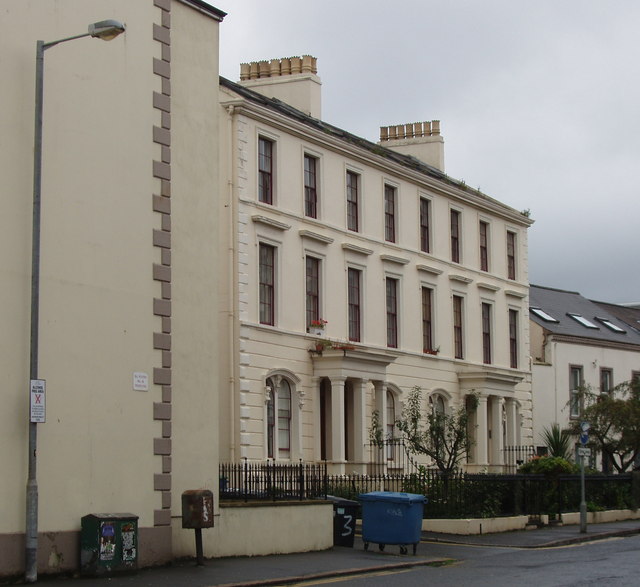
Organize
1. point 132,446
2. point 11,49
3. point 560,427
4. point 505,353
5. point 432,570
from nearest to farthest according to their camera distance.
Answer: point 11,49 → point 132,446 → point 432,570 → point 505,353 → point 560,427

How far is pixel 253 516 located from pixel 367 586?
13.5 ft

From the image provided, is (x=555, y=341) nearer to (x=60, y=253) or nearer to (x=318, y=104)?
(x=318, y=104)

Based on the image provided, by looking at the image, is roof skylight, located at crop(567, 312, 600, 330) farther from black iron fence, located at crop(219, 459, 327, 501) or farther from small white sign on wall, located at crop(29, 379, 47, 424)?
small white sign on wall, located at crop(29, 379, 47, 424)

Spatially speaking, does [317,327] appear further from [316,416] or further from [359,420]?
[359,420]

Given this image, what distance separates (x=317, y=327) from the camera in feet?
120

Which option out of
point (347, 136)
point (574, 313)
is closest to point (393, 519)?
point (347, 136)

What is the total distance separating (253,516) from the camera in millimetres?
21531

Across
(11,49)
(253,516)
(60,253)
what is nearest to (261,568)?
(253,516)

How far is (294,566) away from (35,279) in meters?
6.14

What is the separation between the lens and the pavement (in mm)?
17500

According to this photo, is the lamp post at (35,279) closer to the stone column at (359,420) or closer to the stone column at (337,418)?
the stone column at (337,418)

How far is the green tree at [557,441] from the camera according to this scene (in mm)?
47562

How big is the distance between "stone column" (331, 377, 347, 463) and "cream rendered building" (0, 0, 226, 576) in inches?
589

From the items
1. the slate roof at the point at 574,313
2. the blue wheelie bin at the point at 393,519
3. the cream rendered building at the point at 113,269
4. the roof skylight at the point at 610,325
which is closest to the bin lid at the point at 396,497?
the blue wheelie bin at the point at 393,519
